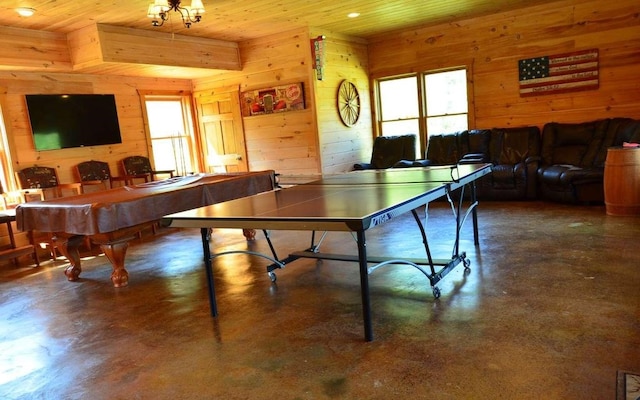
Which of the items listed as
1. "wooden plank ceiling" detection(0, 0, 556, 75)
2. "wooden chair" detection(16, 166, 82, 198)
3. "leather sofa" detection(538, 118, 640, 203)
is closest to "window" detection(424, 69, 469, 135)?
"wooden plank ceiling" detection(0, 0, 556, 75)

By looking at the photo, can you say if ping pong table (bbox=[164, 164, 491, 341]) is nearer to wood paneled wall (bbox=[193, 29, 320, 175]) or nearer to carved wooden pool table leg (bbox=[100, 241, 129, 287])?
carved wooden pool table leg (bbox=[100, 241, 129, 287])

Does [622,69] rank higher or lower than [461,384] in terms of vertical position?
higher

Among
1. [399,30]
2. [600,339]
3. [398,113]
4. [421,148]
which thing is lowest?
[600,339]

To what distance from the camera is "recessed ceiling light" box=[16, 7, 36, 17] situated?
15.5 feet

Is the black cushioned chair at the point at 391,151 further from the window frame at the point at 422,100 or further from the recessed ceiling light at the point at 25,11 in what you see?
the recessed ceiling light at the point at 25,11

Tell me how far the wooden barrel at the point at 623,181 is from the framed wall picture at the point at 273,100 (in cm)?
388

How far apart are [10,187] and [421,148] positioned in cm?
573

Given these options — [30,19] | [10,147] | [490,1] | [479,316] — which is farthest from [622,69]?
[10,147]

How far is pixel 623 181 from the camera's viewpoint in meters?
4.92

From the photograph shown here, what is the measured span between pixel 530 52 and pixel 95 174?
6133 mm

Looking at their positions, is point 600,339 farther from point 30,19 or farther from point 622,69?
point 30,19

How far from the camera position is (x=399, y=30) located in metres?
7.39

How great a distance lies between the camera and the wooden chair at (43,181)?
5863 mm

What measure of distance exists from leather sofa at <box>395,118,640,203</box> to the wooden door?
8.90 ft
